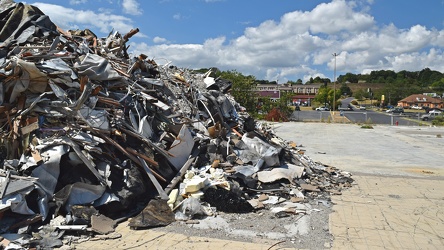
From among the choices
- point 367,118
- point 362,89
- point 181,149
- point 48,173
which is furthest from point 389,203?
point 362,89

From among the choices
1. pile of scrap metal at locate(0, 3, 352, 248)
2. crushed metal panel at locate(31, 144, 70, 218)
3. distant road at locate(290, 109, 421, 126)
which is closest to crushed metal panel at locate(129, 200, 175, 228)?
pile of scrap metal at locate(0, 3, 352, 248)

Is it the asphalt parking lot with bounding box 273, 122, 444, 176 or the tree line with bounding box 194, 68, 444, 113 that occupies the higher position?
the tree line with bounding box 194, 68, 444, 113

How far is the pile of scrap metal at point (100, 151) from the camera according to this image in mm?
5598

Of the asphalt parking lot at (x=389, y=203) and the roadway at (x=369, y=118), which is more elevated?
the asphalt parking lot at (x=389, y=203)

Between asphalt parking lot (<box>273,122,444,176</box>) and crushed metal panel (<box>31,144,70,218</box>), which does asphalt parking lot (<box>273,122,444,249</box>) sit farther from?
crushed metal panel (<box>31,144,70,218</box>)

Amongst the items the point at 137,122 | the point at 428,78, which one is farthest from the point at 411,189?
the point at 428,78

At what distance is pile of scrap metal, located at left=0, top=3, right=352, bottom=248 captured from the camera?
5.60 metres

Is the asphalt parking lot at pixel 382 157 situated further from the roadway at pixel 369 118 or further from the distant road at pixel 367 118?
the distant road at pixel 367 118

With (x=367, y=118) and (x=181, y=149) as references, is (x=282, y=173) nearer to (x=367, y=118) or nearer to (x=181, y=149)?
(x=181, y=149)

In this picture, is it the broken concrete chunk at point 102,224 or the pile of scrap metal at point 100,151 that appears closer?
the broken concrete chunk at point 102,224

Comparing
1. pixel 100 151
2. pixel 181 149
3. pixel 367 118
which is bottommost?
pixel 367 118

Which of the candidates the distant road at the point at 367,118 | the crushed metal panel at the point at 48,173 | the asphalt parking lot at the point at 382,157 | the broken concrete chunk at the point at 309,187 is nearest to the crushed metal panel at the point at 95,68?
the crushed metal panel at the point at 48,173

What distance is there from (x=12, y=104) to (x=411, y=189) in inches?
349

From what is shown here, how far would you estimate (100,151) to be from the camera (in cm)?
625
